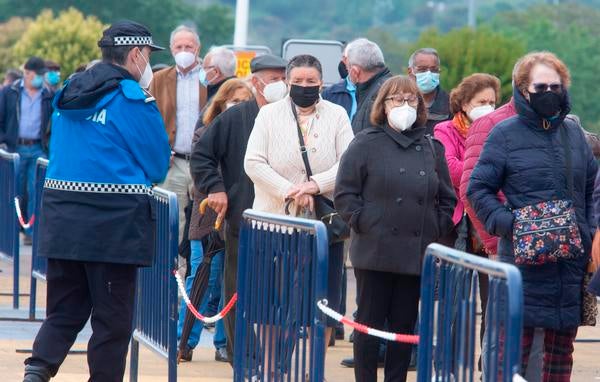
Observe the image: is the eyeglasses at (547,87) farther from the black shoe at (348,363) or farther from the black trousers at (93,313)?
the black shoe at (348,363)

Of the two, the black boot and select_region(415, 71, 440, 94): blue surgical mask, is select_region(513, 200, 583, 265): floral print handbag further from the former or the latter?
select_region(415, 71, 440, 94): blue surgical mask

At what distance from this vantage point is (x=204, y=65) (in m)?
11.7

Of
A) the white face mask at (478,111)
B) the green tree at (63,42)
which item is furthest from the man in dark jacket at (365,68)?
the green tree at (63,42)

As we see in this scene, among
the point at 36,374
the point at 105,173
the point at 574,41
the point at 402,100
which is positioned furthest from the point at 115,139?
the point at 574,41

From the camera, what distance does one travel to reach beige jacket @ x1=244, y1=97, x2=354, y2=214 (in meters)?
8.55

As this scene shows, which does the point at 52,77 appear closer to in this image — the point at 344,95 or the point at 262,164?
the point at 344,95

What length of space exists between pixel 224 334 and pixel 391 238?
8.02 ft

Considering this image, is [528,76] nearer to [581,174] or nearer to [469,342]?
[581,174]

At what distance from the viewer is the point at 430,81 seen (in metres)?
10.6

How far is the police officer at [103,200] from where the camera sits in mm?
7461

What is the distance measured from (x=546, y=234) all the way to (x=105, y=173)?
6.95 ft

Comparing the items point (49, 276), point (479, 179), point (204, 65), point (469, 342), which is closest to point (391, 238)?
point (479, 179)

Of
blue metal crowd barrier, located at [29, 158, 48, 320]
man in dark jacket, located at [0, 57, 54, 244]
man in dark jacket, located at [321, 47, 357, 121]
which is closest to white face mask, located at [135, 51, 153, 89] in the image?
blue metal crowd barrier, located at [29, 158, 48, 320]

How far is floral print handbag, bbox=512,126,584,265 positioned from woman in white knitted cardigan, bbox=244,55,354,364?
162 cm
